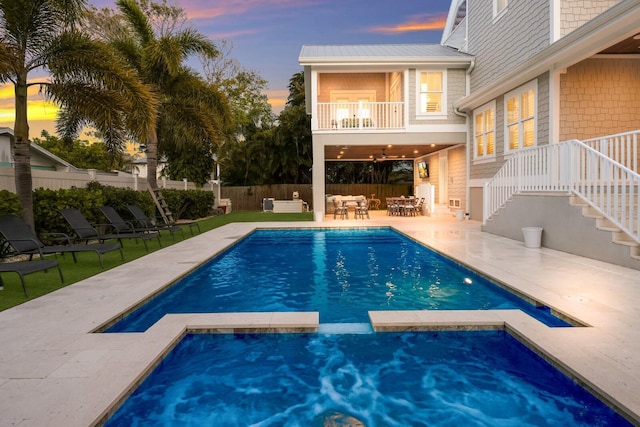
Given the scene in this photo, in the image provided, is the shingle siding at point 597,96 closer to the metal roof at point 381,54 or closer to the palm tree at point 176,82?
the metal roof at point 381,54

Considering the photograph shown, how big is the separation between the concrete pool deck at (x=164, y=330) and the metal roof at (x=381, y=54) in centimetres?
1014

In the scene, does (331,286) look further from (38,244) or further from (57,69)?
(57,69)

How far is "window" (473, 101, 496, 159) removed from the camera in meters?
14.0

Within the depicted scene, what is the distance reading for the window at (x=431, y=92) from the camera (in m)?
16.2

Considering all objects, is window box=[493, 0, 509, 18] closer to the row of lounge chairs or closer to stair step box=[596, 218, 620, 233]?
stair step box=[596, 218, 620, 233]

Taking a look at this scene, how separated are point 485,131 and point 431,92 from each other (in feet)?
9.02

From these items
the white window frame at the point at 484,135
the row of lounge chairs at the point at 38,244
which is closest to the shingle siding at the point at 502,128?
the white window frame at the point at 484,135

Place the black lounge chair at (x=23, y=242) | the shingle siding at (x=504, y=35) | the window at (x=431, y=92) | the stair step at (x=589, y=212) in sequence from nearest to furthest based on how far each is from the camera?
the black lounge chair at (x=23, y=242)
the stair step at (x=589, y=212)
the shingle siding at (x=504, y=35)
the window at (x=431, y=92)

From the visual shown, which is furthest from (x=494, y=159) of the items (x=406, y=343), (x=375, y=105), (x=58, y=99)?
(x=58, y=99)

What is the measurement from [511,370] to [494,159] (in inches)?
454

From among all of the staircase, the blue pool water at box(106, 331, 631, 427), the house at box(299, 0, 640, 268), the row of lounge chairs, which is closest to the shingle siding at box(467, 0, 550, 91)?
the house at box(299, 0, 640, 268)

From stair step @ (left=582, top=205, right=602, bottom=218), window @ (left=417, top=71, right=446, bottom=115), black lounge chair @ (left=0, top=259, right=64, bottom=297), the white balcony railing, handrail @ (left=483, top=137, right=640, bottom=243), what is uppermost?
window @ (left=417, top=71, right=446, bottom=115)

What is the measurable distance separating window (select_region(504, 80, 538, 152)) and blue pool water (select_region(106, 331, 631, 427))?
30.9 ft

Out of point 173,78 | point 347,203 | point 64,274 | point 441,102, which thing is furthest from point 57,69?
point 441,102
